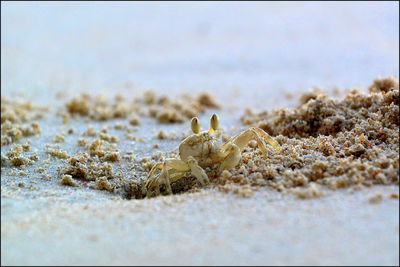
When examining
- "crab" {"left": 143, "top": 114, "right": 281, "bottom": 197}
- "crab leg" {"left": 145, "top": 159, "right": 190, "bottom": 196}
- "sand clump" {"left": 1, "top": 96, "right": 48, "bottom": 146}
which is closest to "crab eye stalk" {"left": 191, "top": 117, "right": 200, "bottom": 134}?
"crab" {"left": 143, "top": 114, "right": 281, "bottom": 197}

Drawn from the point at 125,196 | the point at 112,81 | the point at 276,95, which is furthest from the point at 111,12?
the point at 125,196

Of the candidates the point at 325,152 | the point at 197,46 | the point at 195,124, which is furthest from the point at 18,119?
the point at 197,46

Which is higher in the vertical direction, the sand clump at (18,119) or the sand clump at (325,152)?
the sand clump at (18,119)

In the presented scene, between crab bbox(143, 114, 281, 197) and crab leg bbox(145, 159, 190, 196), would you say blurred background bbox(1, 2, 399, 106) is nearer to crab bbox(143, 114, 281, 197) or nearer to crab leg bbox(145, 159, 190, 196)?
crab bbox(143, 114, 281, 197)

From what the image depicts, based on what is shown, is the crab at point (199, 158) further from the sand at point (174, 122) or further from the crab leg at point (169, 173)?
the sand at point (174, 122)

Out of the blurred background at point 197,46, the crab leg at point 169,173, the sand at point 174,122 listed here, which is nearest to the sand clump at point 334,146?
the sand at point 174,122

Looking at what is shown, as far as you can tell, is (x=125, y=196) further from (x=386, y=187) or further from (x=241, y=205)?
(x=386, y=187)
